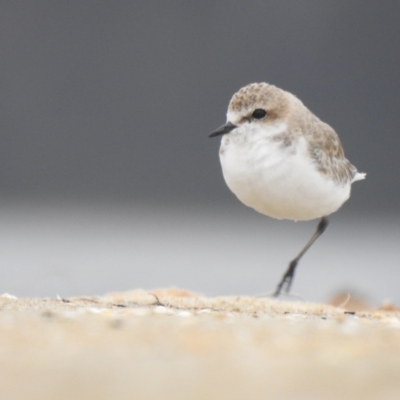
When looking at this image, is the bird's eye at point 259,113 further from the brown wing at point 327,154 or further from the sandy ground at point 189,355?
the sandy ground at point 189,355

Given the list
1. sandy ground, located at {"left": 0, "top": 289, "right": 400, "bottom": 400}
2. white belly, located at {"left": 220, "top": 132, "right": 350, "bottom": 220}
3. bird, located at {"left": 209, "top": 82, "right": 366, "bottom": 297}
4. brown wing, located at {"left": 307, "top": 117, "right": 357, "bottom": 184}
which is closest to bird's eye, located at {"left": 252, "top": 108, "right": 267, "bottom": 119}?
bird, located at {"left": 209, "top": 82, "right": 366, "bottom": 297}

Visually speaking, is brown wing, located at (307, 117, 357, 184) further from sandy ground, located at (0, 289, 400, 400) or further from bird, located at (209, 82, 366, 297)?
sandy ground, located at (0, 289, 400, 400)

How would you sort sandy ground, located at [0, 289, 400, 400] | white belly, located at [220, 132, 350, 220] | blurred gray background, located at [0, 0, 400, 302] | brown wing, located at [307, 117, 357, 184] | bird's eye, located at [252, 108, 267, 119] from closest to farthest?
sandy ground, located at [0, 289, 400, 400], white belly, located at [220, 132, 350, 220], bird's eye, located at [252, 108, 267, 119], brown wing, located at [307, 117, 357, 184], blurred gray background, located at [0, 0, 400, 302]

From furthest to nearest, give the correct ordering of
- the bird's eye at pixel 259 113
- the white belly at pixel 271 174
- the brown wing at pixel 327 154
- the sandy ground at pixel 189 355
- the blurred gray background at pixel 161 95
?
1. the blurred gray background at pixel 161 95
2. the brown wing at pixel 327 154
3. the bird's eye at pixel 259 113
4. the white belly at pixel 271 174
5. the sandy ground at pixel 189 355

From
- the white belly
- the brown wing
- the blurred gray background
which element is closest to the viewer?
the white belly

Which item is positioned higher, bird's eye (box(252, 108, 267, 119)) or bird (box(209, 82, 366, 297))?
bird's eye (box(252, 108, 267, 119))

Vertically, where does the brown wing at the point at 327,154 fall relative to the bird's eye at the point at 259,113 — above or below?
below

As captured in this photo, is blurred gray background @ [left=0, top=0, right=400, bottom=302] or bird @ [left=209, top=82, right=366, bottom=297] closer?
bird @ [left=209, top=82, right=366, bottom=297]

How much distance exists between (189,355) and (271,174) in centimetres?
260

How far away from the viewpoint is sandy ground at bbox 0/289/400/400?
2393 millimetres

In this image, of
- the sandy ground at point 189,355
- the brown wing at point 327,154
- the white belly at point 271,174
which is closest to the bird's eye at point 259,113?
the white belly at point 271,174

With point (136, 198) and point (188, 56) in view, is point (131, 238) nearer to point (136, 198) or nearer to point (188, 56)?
point (136, 198)

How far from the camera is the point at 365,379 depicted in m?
2.56

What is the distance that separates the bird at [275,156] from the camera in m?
5.38
